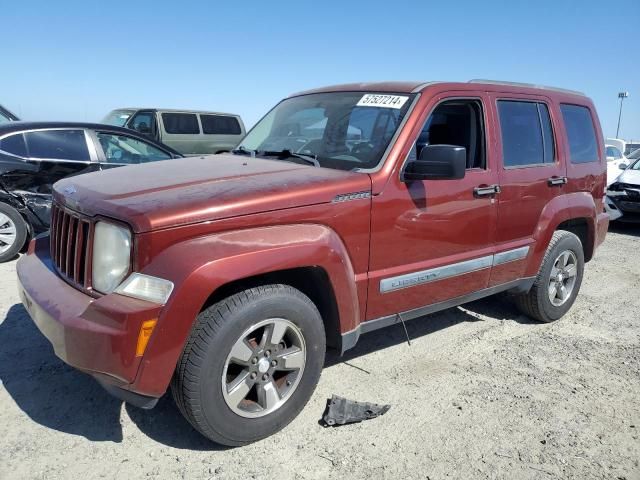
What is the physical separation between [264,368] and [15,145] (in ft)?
16.3

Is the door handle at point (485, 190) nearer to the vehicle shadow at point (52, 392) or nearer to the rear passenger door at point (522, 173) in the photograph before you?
the rear passenger door at point (522, 173)

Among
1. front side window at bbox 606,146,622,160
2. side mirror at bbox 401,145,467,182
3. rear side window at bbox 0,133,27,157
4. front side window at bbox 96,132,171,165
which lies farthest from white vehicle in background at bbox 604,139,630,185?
rear side window at bbox 0,133,27,157

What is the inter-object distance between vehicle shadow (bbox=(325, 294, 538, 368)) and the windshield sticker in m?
1.61

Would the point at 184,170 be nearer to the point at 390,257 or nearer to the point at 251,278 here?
the point at 251,278

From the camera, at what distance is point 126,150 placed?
22.0ft

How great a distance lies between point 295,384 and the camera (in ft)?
9.47

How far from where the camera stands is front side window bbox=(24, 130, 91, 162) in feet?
20.0

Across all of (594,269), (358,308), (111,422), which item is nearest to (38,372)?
(111,422)

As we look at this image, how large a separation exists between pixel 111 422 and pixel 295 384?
109 centimetres

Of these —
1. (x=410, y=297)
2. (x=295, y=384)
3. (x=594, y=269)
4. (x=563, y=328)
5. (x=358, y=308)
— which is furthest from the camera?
(x=594, y=269)

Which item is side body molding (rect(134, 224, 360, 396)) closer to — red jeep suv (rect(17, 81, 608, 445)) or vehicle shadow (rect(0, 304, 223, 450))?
red jeep suv (rect(17, 81, 608, 445))

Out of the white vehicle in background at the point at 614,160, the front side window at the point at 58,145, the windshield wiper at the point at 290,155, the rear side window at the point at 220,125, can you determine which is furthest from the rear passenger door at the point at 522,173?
the rear side window at the point at 220,125

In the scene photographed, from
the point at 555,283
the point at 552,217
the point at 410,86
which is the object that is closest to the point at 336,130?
the point at 410,86

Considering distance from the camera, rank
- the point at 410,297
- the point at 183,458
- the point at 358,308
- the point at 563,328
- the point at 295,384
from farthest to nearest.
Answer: the point at 563,328 → the point at 410,297 → the point at 358,308 → the point at 295,384 → the point at 183,458
